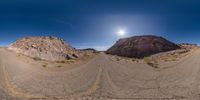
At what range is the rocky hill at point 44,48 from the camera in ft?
392

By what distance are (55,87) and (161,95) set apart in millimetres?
7844

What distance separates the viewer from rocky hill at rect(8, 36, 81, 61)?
120m

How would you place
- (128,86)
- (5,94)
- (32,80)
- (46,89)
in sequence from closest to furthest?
1. (5,94)
2. (46,89)
3. (128,86)
4. (32,80)

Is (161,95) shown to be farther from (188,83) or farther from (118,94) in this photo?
(188,83)

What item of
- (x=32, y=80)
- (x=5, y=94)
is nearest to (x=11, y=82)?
(x=32, y=80)

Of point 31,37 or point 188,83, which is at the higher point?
point 31,37

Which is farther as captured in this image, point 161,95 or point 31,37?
point 31,37

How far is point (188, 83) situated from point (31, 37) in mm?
133673

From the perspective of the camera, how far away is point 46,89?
2161 centimetres

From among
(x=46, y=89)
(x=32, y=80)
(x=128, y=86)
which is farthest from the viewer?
(x=32, y=80)

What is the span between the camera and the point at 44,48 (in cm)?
13300

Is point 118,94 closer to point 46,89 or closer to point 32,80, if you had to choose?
point 46,89

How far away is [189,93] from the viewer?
20.2 meters

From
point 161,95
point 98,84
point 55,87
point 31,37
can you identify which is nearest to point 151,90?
point 161,95
